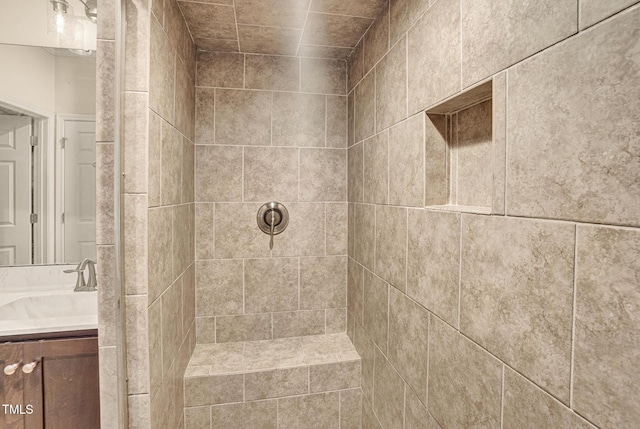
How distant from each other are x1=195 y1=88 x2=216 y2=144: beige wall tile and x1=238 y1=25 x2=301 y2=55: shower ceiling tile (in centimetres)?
35

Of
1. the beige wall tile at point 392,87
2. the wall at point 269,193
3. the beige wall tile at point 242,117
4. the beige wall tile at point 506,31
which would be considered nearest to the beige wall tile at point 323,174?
the wall at point 269,193

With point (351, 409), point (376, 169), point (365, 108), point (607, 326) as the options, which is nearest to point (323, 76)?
point (365, 108)

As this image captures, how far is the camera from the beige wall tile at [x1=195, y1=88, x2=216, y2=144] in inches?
75.8

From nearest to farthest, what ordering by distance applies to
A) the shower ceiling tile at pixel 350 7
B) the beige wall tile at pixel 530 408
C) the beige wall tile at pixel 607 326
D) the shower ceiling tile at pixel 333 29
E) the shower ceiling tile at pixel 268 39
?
the beige wall tile at pixel 607 326 < the beige wall tile at pixel 530 408 < the shower ceiling tile at pixel 350 7 < the shower ceiling tile at pixel 333 29 < the shower ceiling tile at pixel 268 39

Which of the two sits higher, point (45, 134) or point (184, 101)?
point (184, 101)

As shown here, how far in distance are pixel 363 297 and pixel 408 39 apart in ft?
4.21

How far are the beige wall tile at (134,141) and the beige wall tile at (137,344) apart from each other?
0.39 m

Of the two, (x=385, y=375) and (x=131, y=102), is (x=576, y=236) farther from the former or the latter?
(x=131, y=102)

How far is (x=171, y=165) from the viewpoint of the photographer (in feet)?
4.59

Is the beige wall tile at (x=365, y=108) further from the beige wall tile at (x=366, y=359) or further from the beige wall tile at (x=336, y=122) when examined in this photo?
the beige wall tile at (x=366, y=359)

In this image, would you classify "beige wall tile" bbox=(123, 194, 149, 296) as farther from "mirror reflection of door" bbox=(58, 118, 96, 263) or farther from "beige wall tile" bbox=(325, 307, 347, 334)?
"beige wall tile" bbox=(325, 307, 347, 334)

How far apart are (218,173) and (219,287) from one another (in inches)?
27.7

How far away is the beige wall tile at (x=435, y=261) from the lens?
0.96 m

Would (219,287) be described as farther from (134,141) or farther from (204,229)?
(134,141)
